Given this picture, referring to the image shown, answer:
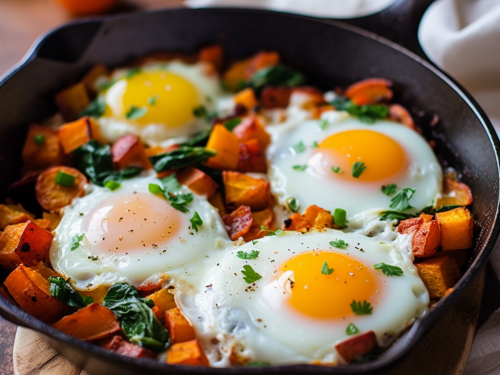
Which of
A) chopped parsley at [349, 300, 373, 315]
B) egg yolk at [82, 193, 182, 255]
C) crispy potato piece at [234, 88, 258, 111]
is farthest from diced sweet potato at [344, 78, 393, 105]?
chopped parsley at [349, 300, 373, 315]

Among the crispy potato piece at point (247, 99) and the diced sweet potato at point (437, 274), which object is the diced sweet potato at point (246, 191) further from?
the diced sweet potato at point (437, 274)

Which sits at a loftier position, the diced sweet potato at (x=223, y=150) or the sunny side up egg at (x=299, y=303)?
the diced sweet potato at (x=223, y=150)

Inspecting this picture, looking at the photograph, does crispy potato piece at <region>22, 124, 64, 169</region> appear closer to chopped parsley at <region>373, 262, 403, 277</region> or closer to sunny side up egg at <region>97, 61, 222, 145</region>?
sunny side up egg at <region>97, 61, 222, 145</region>

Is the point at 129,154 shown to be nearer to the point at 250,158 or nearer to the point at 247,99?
the point at 250,158

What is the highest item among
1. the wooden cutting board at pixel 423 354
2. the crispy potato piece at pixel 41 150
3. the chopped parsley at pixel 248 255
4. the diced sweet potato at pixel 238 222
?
the crispy potato piece at pixel 41 150

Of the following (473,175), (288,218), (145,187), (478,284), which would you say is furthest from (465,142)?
(145,187)

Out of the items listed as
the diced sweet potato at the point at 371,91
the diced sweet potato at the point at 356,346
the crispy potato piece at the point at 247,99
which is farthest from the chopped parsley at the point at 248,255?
the diced sweet potato at the point at 371,91
